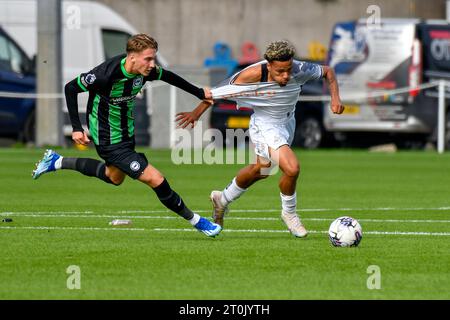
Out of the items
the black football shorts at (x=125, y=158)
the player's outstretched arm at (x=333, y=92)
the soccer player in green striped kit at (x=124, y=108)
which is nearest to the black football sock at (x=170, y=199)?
the soccer player in green striped kit at (x=124, y=108)

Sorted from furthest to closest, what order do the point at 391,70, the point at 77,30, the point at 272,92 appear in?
the point at 77,30, the point at 391,70, the point at 272,92

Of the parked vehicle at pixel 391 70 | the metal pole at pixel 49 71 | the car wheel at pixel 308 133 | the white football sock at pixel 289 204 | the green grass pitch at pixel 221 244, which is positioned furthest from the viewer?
the car wheel at pixel 308 133

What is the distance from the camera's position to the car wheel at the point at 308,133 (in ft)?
92.7

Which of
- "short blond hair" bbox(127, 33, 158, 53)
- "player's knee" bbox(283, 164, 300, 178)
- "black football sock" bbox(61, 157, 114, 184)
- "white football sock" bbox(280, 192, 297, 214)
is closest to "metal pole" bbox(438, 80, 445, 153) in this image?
"black football sock" bbox(61, 157, 114, 184)

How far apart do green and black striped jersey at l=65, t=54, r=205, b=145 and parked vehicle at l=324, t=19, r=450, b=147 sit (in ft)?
49.3

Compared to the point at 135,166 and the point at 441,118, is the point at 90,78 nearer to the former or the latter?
the point at 135,166

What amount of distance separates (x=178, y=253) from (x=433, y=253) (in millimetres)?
2015

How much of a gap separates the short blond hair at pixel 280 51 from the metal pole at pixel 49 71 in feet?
51.8

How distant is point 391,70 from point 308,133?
8.05 ft

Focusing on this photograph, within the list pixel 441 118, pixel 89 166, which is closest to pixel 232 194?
pixel 89 166

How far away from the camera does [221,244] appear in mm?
11258

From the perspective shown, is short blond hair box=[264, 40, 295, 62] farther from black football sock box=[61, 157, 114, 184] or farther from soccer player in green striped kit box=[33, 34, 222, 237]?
black football sock box=[61, 157, 114, 184]

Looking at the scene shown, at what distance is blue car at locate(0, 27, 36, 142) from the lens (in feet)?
89.6

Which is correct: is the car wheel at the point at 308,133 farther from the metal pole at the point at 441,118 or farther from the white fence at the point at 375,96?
the metal pole at the point at 441,118
